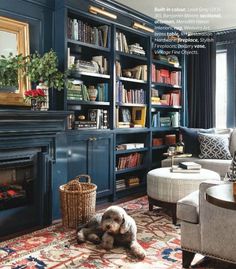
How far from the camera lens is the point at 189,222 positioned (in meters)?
2.27

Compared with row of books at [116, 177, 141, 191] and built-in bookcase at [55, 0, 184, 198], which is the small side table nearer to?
built-in bookcase at [55, 0, 184, 198]

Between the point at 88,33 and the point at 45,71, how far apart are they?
3.22ft

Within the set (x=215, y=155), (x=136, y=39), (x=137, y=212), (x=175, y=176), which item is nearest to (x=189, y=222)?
(x=175, y=176)

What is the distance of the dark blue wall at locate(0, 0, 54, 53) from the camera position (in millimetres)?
3197

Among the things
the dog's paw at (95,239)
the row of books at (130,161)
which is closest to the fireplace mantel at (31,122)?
the dog's paw at (95,239)

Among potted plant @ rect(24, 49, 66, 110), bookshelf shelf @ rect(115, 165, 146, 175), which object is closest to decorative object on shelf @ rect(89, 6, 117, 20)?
potted plant @ rect(24, 49, 66, 110)

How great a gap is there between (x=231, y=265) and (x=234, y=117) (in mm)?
3315

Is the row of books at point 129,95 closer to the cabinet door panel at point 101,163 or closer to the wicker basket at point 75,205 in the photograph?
the cabinet door panel at point 101,163

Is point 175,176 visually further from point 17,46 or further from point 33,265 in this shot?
point 17,46

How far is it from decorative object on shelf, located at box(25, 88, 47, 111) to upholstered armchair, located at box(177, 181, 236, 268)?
164cm

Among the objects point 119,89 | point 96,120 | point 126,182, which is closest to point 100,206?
point 126,182

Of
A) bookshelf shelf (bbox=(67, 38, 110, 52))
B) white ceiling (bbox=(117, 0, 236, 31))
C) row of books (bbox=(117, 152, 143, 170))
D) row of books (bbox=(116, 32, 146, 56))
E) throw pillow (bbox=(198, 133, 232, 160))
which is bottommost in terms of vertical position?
row of books (bbox=(117, 152, 143, 170))

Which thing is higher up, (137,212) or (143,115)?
(143,115)

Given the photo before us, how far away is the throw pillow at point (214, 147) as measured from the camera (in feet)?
14.4
